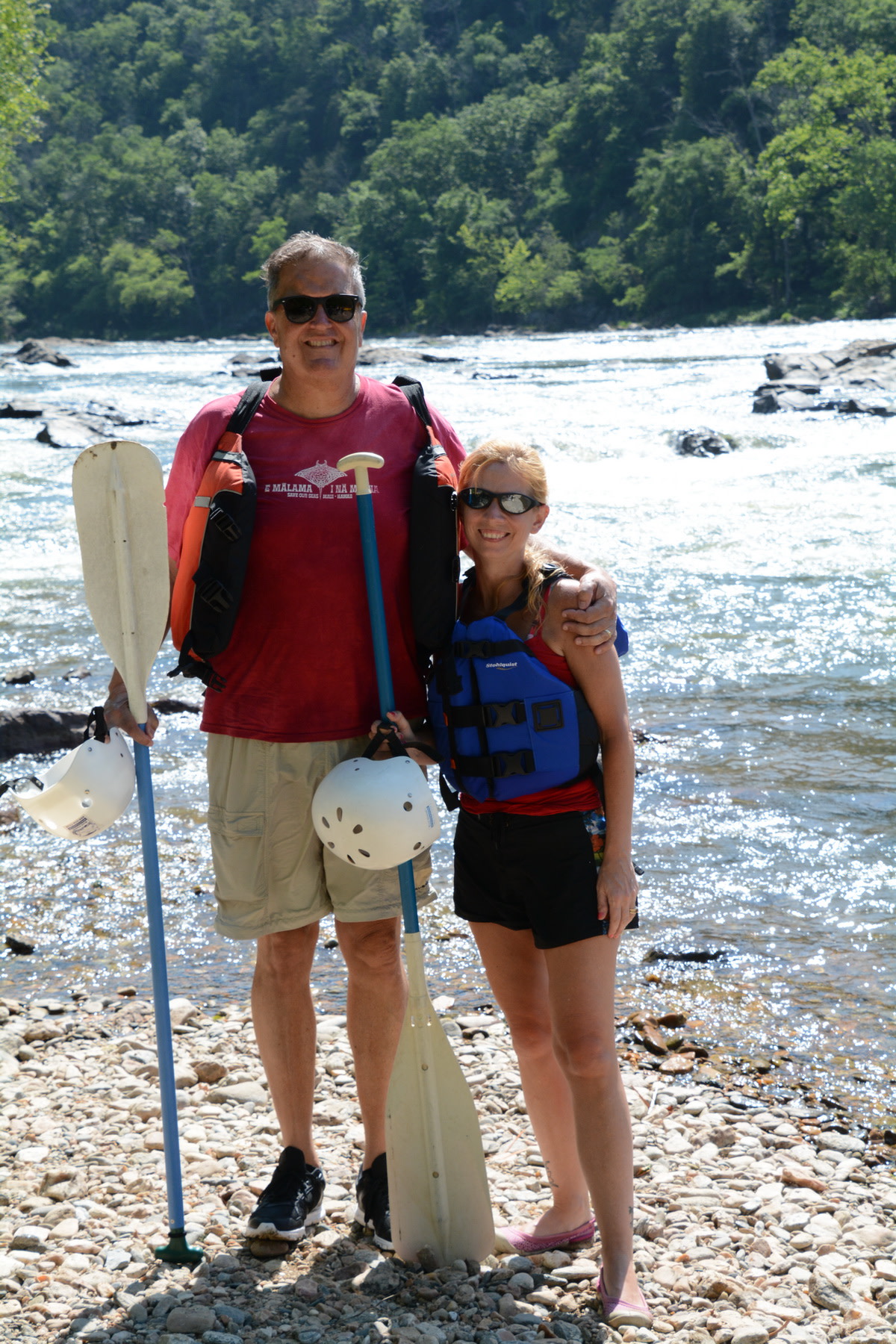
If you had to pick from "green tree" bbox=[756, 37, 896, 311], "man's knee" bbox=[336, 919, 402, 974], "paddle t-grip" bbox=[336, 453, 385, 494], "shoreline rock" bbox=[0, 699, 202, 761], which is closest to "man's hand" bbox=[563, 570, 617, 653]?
"paddle t-grip" bbox=[336, 453, 385, 494]

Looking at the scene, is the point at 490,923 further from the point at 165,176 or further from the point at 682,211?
the point at 165,176

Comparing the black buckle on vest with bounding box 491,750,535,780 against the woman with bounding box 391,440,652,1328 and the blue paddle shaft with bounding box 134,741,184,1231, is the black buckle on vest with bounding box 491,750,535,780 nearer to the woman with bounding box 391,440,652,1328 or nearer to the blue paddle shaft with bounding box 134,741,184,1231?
the woman with bounding box 391,440,652,1328

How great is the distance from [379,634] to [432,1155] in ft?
3.56

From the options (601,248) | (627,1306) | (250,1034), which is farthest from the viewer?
(601,248)

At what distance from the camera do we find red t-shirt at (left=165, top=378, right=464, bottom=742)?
272cm

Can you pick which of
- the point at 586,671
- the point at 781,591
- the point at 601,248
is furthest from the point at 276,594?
the point at 601,248

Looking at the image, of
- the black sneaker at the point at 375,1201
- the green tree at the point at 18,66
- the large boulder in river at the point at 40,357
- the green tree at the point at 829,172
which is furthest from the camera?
the green tree at the point at 829,172

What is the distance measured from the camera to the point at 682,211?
201 ft

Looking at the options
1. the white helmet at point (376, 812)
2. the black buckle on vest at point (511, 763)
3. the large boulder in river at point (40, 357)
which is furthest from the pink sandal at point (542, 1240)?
the large boulder in river at point (40, 357)

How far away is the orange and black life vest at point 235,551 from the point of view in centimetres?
263

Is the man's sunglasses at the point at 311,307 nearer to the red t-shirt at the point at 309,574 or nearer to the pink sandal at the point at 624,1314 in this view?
the red t-shirt at the point at 309,574

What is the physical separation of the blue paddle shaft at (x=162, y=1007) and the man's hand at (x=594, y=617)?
91 cm

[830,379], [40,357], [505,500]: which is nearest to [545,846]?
[505,500]

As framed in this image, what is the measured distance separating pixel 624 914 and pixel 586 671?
48 centimetres
